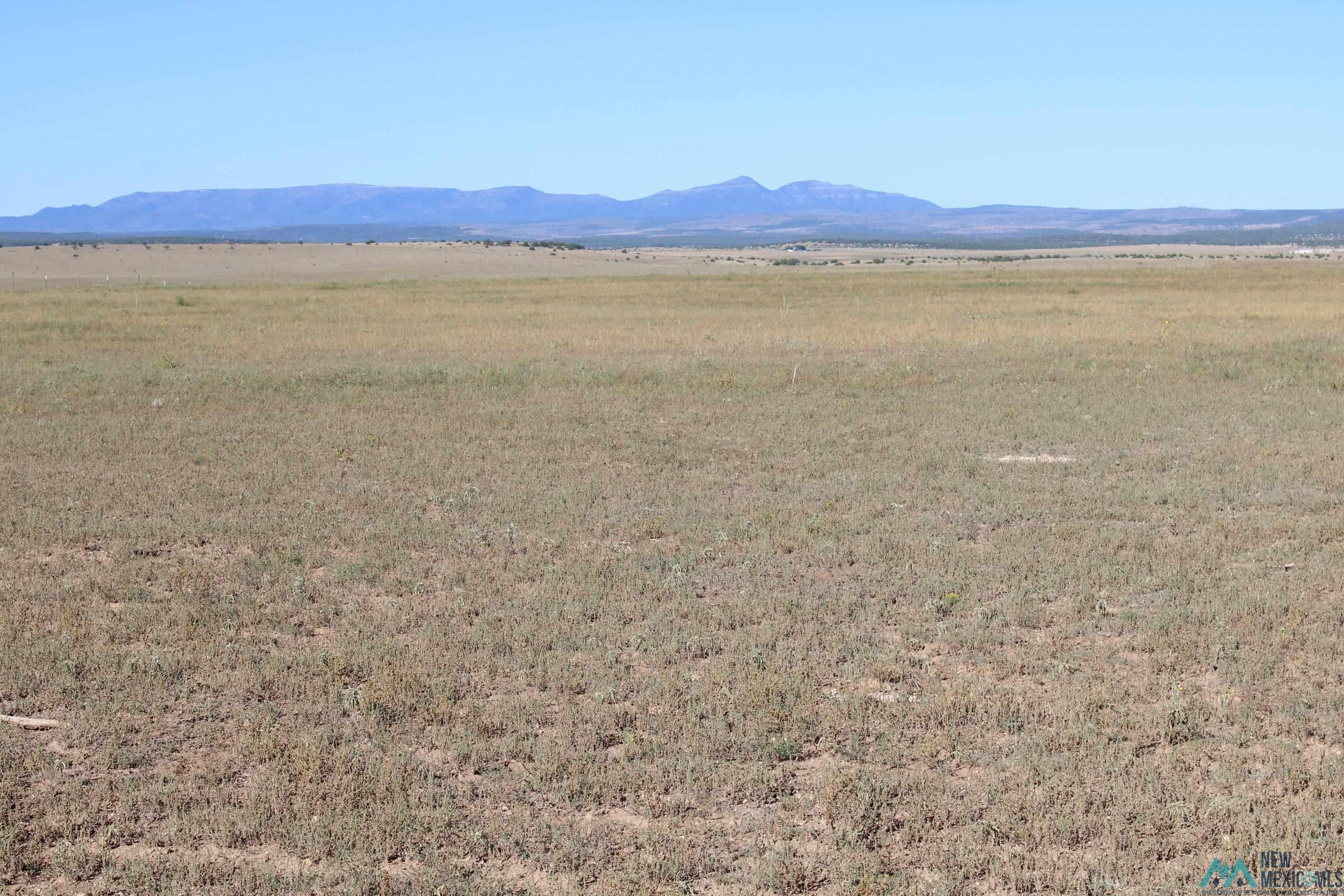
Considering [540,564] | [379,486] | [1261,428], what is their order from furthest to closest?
[1261,428] < [379,486] < [540,564]

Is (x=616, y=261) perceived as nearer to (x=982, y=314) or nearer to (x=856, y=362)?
(x=982, y=314)

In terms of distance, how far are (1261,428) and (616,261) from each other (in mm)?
75255

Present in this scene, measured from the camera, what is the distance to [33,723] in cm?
704

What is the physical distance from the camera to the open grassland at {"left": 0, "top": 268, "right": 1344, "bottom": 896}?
5.73m

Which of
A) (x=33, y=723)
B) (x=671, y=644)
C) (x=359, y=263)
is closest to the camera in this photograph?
(x=33, y=723)

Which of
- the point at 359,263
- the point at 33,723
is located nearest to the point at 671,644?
the point at 33,723

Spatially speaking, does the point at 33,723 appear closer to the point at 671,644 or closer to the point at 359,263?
the point at 671,644

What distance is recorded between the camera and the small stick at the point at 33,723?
23.0ft

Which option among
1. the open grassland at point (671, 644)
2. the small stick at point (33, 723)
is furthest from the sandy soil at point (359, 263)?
the small stick at point (33, 723)

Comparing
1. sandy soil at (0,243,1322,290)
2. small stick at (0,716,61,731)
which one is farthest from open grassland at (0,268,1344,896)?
sandy soil at (0,243,1322,290)

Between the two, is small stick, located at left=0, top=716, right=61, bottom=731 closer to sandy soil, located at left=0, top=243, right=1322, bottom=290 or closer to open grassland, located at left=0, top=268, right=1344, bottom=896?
open grassland, located at left=0, top=268, right=1344, bottom=896

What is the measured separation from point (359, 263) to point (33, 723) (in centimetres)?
7889

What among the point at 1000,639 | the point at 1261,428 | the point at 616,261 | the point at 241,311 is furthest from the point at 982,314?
the point at 616,261

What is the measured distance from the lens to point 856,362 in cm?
2517
